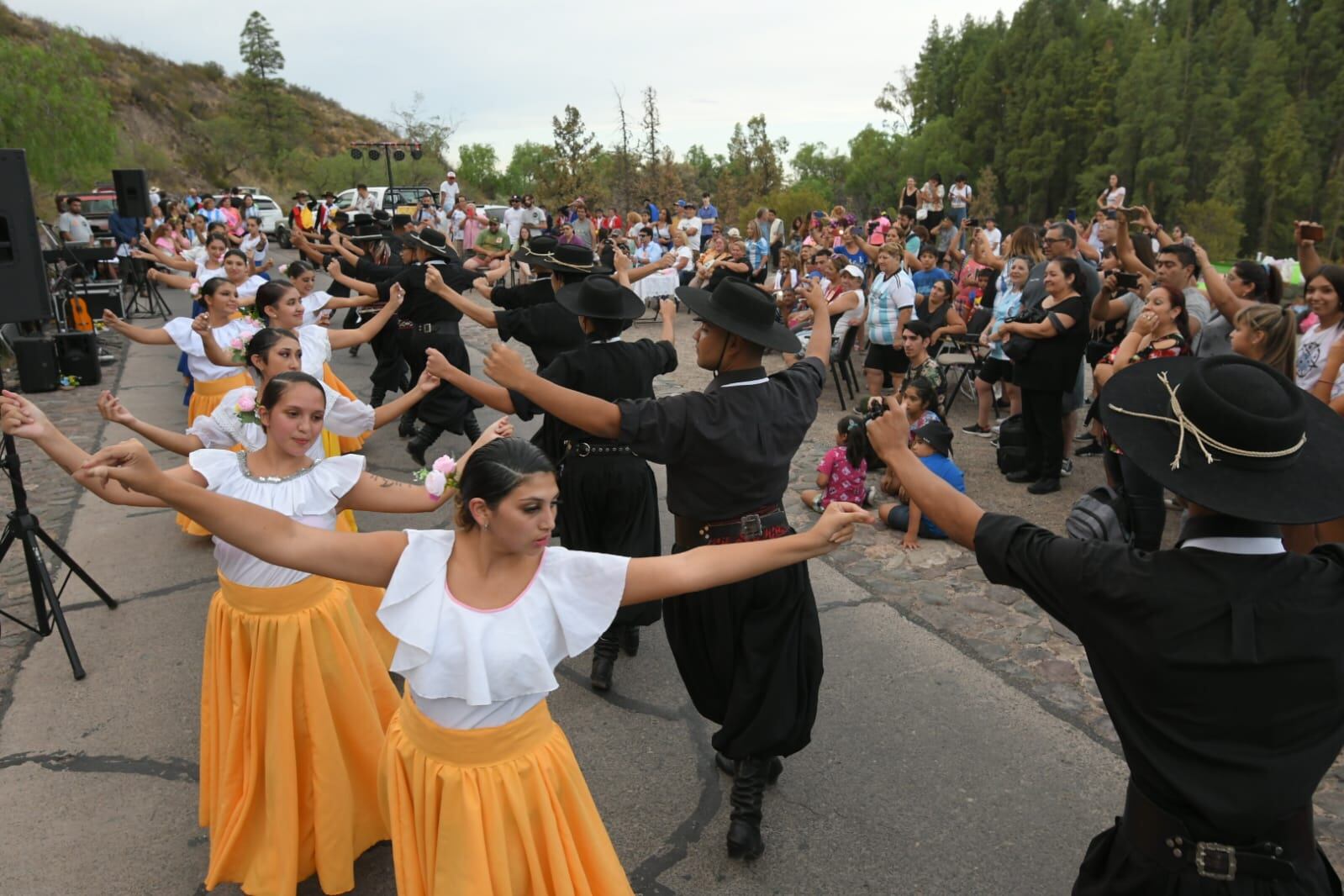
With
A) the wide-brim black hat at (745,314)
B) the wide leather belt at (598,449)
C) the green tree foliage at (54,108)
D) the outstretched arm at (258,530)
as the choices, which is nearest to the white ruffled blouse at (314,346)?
the wide leather belt at (598,449)

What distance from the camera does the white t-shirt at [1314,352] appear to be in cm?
568

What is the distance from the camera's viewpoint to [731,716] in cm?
347

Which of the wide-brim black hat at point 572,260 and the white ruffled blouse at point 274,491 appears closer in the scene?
the white ruffled blouse at point 274,491

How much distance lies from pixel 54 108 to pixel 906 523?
23254 millimetres

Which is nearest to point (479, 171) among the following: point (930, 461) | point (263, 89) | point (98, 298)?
point (263, 89)

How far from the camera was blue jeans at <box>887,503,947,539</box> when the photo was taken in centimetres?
675

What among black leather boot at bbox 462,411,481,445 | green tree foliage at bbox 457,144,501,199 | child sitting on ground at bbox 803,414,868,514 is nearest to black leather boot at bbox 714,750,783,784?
child sitting on ground at bbox 803,414,868,514

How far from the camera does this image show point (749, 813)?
347 centimetres

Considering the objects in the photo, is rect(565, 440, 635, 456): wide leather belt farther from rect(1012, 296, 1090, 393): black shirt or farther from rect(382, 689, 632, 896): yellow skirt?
rect(1012, 296, 1090, 393): black shirt

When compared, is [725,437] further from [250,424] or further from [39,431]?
[250,424]

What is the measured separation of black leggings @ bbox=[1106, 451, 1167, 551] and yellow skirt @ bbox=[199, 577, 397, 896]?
3511 mm

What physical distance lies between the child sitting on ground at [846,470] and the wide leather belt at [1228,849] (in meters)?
4.92

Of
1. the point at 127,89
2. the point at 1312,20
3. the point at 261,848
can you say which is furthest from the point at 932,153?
the point at 127,89

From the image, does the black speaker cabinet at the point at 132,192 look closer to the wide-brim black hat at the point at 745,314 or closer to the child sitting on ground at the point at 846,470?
the child sitting on ground at the point at 846,470
